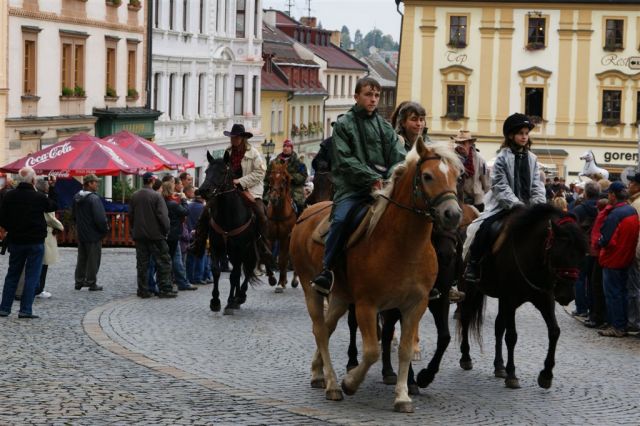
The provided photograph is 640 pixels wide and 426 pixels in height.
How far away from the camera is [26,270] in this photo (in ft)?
55.8

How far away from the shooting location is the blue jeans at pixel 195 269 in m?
23.7

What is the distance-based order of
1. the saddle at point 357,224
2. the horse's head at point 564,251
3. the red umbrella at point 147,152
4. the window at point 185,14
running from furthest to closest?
the window at point 185,14 → the red umbrella at point 147,152 → the horse's head at point 564,251 → the saddle at point 357,224

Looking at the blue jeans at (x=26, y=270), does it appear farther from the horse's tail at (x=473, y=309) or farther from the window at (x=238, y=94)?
the window at (x=238, y=94)

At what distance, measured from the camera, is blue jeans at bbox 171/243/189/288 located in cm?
2248

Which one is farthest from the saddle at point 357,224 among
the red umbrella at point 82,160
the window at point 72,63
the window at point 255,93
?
the window at point 255,93

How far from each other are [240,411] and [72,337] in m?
5.09

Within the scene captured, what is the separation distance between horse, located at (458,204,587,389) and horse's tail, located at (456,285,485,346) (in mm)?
469

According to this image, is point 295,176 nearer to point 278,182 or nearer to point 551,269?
point 278,182

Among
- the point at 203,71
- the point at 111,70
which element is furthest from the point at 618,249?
the point at 203,71

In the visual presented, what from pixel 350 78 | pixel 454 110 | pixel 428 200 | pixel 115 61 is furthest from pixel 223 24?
pixel 428 200

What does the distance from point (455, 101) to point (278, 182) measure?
47091 mm

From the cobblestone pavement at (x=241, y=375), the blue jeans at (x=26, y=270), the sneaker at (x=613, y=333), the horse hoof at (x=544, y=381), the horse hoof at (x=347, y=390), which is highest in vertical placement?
the blue jeans at (x=26, y=270)

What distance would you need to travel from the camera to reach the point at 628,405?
11805mm

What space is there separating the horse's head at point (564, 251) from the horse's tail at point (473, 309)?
1362 mm
